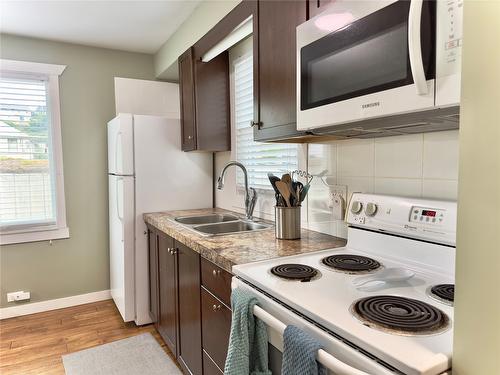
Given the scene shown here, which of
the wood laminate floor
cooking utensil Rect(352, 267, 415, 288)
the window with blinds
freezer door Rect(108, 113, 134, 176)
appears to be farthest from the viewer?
the window with blinds

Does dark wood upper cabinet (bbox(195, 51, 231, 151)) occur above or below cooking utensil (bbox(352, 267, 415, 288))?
above

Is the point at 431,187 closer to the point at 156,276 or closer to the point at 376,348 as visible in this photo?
the point at 376,348

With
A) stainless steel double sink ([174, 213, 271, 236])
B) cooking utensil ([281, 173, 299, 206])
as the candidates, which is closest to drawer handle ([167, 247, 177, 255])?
stainless steel double sink ([174, 213, 271, 236])

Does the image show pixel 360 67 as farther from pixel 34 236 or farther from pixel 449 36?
pixel 34 236

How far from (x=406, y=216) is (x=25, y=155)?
3.20 meters

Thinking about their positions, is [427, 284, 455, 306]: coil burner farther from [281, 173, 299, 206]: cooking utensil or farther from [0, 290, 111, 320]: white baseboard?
[0, 290, 111, 320]: white baseboard

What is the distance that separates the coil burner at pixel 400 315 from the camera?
76cm

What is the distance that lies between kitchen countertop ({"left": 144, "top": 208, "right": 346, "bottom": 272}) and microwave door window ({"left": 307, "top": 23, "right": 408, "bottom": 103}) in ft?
2.12

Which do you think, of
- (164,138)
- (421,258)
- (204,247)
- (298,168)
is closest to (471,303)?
(421,258)

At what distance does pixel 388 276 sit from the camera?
1.15 metres

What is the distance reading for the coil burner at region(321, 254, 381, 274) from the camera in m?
1.20

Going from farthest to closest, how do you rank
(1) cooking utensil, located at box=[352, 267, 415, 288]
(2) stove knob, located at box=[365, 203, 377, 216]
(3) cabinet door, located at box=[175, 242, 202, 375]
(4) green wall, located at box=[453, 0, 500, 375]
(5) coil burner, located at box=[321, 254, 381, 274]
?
(3) cabinet door, located at box=[175, 242, 202, 375], (2) stove knob, located at box=[365, 203, 377, 216], (5) coil burner, located at box=[321, 254, 381, 274], (1) cooking utensil, located at box=[352, 267, 415, 288], (4) green wall, located at box=[453, 0, 500, 375]

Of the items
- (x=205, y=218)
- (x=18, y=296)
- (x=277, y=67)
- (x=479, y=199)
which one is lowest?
(x=18, y=296)

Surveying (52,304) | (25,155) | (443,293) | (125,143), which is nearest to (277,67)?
(443,293)
